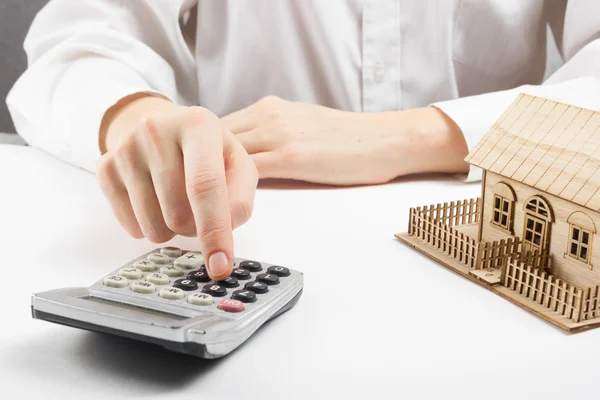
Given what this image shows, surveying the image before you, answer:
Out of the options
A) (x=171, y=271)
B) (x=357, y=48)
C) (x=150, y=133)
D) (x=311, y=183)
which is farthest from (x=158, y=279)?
(x=357, y=48)

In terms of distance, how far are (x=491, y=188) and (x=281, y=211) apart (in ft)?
0.72

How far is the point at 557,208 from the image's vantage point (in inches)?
19.7

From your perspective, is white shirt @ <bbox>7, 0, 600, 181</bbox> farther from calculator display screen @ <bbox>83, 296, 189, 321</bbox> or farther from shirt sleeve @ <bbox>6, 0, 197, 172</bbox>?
calculator display screen @ <bbox>83, 296, 189, 321</bbox>

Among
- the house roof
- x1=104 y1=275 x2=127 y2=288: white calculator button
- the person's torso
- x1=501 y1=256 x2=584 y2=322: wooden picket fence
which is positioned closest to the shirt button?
the person's torso

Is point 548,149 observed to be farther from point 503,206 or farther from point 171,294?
point 171,294

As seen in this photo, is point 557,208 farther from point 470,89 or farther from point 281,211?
point 470,89

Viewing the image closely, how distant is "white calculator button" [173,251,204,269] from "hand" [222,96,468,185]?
0.89 feet

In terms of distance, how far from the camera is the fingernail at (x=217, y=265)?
0.45 m

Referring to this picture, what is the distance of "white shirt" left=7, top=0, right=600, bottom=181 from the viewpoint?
0.92 metres

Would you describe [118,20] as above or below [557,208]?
above

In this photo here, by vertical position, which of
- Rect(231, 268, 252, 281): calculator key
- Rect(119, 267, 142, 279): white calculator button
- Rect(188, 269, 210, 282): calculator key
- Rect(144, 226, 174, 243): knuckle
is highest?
Rect(119, 267, 142, 279): white calculator button

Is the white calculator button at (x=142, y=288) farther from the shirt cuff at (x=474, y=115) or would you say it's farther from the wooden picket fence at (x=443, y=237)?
the shirt cuff at (x=474, y=115)

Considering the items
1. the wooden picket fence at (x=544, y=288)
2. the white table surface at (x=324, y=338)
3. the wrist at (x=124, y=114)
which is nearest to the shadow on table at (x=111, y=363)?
the white table surface at (x=324, y=338)

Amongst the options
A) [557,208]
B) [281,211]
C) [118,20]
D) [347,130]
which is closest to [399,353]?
[557,208]
